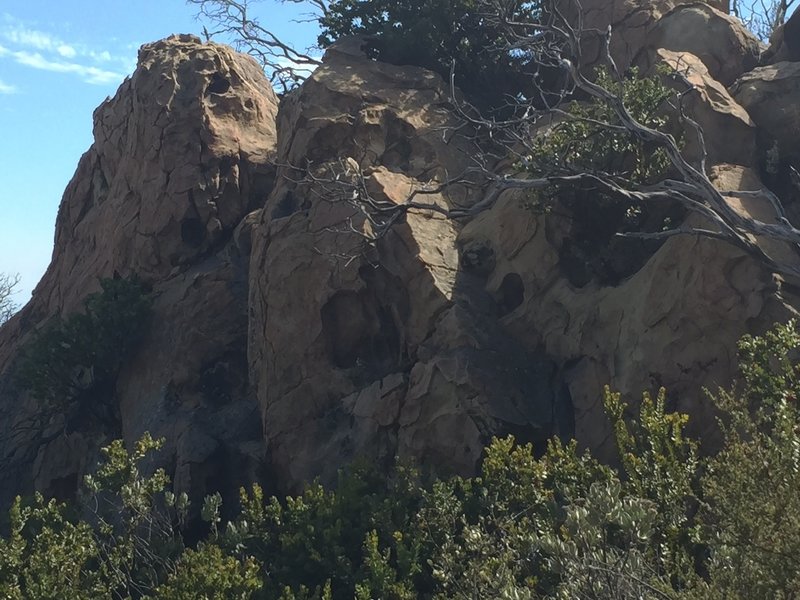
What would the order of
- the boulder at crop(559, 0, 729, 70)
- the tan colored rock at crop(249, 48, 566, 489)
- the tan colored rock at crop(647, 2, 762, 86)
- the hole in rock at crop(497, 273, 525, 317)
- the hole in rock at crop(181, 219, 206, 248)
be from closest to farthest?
1. the tan colored rock at crop(249, 48, 566, 489)
2. the hole in rock at crop(497, 273, 525, 317)
3. the tan colored rock at crop(647, 2, 762, 86)
4. the boulder at crop(559, 0, 729, 70)
5. the hole in rock at crop(181, 219, 206, 248)

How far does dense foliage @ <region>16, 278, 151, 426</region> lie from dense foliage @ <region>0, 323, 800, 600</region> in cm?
498

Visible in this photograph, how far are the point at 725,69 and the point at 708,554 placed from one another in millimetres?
8857

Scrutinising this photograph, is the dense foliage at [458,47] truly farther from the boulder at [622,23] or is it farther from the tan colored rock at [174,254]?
the tan colored rock at [174,254]

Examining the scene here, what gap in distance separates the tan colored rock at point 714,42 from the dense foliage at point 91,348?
9237mm

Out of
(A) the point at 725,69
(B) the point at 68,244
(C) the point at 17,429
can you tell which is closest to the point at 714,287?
(A) the point at 725,69

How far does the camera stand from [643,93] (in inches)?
451

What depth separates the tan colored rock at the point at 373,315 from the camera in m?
11.0

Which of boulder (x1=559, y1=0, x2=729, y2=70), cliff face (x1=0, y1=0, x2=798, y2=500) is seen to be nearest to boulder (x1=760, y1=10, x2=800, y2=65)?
cliff face (x1=0, y1=0, x2=798, y2=500)

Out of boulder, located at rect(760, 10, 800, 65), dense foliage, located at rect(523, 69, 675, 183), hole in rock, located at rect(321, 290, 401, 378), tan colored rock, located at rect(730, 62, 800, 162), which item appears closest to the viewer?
dense foliage, located at rect(523, 69, 675, 183)

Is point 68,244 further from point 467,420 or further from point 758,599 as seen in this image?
point 758,599

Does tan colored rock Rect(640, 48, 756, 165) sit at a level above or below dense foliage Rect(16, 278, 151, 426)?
above

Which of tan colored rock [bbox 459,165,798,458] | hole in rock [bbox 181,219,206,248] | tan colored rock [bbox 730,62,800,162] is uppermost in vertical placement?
tan colored rock [bbox 730,62,800,162]

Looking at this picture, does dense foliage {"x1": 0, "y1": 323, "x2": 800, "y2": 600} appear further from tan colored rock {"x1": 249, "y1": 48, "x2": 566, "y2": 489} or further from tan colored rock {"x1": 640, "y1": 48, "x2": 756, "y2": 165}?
tan colored rock {"x1": 640, "y1": 48, "x2": 756, "y2": 165}

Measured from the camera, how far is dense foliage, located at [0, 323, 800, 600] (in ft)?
18.5
